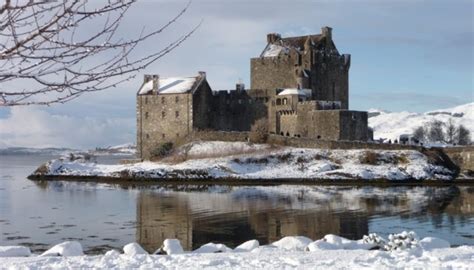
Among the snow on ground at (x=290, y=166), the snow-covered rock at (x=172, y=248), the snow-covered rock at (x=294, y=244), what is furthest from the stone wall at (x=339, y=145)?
the snow-covered rock at (x=172, y=248)


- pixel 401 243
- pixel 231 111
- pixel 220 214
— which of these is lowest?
pixel 220 214

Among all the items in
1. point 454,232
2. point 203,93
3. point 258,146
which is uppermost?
point 203,93

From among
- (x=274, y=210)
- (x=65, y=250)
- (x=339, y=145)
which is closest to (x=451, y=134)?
(x=339, y=145)

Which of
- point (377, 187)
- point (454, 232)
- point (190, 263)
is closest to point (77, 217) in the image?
point (454, 232)

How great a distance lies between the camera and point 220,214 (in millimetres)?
29312

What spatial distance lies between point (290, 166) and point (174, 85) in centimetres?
1712

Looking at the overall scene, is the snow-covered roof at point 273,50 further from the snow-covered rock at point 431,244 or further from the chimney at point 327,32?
the snow-covered rock at point 431,244

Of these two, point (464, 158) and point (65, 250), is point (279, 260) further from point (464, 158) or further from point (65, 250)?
point (464, 158)

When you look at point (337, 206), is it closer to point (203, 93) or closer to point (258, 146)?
point (258, 146)

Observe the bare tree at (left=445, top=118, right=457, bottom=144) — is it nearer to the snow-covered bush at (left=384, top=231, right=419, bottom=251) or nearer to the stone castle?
the stone castle

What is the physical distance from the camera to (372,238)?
15.7m

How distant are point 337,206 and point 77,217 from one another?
42.0 ft

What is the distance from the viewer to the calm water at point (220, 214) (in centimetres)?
2245

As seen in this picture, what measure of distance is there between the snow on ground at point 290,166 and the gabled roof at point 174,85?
8.25m
